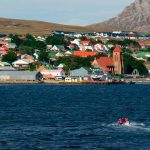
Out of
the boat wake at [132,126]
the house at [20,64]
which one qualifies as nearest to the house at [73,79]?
the house at [20,64]

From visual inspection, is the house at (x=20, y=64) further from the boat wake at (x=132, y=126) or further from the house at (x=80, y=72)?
the boat wake at (x=132, y=126)

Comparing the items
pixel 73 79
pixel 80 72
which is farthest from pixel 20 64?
pixel 73 79

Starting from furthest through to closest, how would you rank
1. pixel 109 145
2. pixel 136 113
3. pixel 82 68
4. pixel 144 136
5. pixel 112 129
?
1. pixel 82 68
2. pixel 136 113
3. pixel 112 129
4. pixel 144 136
5. pixel 109 145

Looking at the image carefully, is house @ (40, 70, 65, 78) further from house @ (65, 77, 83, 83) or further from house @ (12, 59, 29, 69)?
house @ (12, 59, 29, 69)

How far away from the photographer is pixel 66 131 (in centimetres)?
5909

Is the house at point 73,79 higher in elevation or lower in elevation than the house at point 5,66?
lower

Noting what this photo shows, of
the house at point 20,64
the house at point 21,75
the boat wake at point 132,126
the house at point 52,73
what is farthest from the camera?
the house at point 20,64

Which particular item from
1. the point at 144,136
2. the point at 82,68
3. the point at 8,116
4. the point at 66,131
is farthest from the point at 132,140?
the point at 82,68

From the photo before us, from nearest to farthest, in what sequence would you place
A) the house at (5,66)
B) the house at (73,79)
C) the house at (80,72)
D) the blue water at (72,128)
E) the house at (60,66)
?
the blue water at (72,128) < the house at (73,79) < the house at (80,72) < the house at (5,66) < the house at (60,66)

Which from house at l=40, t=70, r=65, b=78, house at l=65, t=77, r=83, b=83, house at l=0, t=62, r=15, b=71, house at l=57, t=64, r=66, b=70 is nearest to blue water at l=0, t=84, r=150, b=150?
house at l=65, t=77, r=83, b=83

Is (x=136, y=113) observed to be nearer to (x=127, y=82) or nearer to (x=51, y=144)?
(x=51, y=144)

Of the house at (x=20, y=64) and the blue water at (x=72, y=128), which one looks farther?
the house at (x=20, y=64)

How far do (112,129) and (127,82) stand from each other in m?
127

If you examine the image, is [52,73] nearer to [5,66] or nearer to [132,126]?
[5,66]
